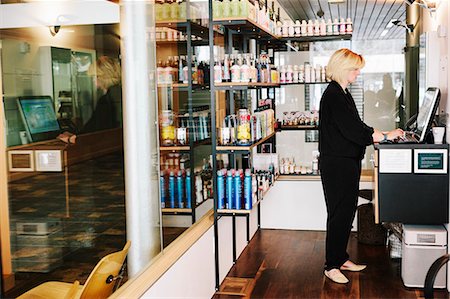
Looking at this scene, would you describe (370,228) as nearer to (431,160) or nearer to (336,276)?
(336,276)

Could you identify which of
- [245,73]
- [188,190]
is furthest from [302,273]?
[245,73]

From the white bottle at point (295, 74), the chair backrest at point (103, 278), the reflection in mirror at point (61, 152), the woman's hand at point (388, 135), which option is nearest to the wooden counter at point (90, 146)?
the reflection in mirror at point (61, 152)

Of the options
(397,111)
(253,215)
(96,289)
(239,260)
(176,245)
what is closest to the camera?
(96,289)

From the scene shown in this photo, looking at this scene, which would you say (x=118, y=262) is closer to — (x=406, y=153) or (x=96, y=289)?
(x=96, y=289)

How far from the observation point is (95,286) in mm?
2486

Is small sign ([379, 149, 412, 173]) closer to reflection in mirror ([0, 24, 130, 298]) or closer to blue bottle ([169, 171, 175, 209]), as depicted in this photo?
blue bottle ([169, 171, 175, 209])

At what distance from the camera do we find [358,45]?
23.1 ft

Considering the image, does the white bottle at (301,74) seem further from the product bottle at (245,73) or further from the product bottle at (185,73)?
the product bottle at (185,73)

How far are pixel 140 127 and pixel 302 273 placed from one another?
6.95 feet

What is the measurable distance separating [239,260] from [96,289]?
8.56ft

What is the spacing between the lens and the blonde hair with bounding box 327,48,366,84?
4.31 m

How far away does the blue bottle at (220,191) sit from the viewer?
166 inches

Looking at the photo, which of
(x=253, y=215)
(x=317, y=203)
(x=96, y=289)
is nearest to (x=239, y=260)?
(x=253, y=215)

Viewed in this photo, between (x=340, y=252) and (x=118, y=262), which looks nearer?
(x=118, y=262)
